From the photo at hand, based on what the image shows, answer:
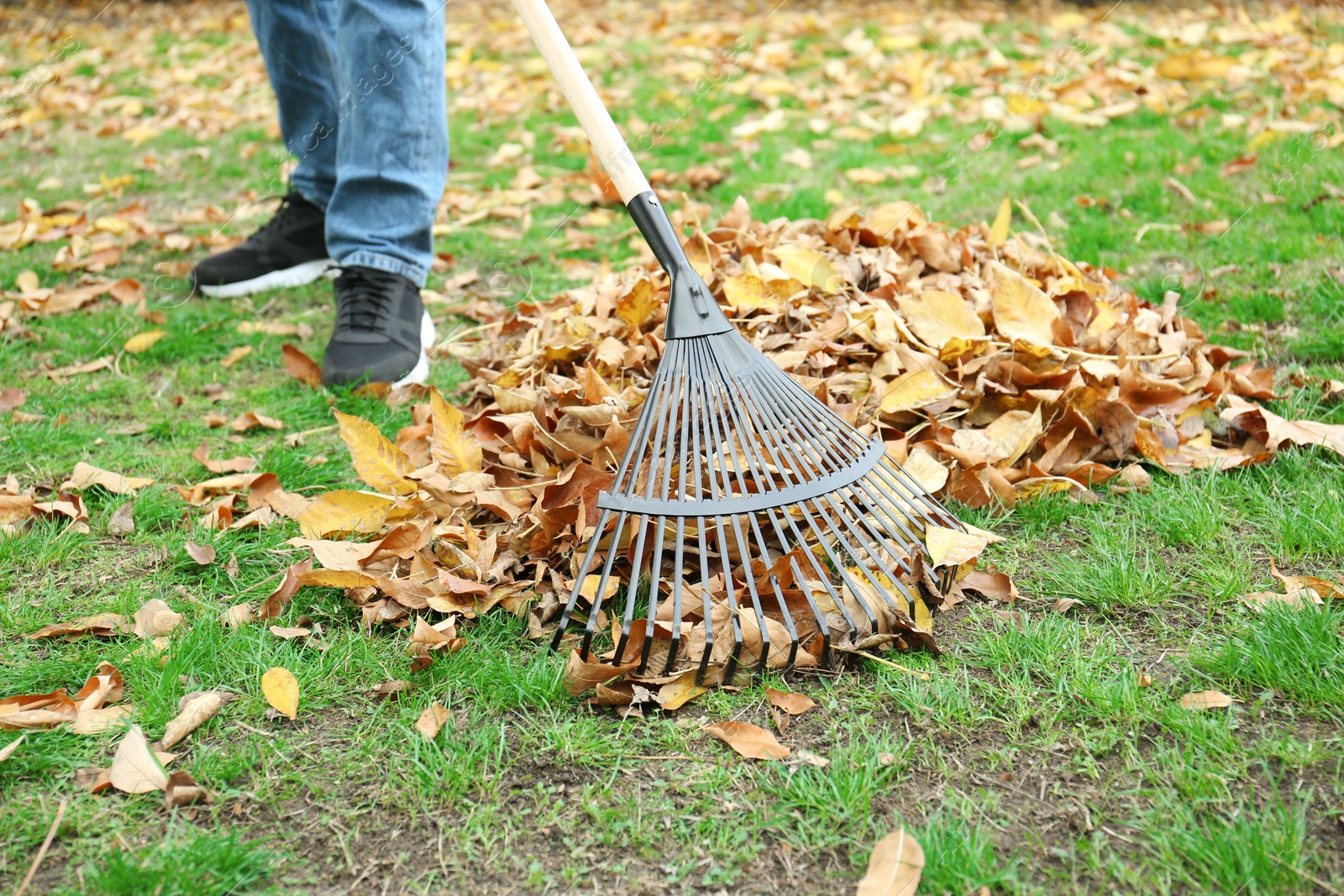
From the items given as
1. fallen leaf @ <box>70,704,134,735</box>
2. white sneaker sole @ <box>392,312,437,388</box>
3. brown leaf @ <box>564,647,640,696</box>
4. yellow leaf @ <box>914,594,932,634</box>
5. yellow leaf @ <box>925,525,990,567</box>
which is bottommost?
yellow leaf @ <box>914,594,932,634</box>

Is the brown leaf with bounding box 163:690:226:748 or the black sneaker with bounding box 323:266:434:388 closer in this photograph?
the brown leaf with bounding box 163:690:226:748

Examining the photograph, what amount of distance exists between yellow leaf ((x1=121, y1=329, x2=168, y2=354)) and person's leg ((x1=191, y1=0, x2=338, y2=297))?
395 mm

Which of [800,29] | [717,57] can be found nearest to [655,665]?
[717,57]

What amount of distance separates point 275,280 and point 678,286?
2.04 m

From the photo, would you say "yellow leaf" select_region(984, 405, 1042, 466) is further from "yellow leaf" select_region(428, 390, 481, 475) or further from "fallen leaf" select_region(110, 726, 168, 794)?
"fallen leaf" select_region(110, 726, 168, 794)

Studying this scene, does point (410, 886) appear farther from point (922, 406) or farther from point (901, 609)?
point (922, 406)

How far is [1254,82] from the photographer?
15.2 ft

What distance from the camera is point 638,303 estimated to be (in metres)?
2.30

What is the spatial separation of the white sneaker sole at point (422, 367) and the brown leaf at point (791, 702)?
1.57 m

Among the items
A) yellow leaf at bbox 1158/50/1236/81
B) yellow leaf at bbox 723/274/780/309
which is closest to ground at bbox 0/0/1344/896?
yellow leaf at bbox 723/274/780/309

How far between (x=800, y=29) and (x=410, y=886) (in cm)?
637

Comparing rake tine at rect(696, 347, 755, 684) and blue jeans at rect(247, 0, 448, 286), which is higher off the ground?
blue jeans at rect(247, 0, 448, 286)

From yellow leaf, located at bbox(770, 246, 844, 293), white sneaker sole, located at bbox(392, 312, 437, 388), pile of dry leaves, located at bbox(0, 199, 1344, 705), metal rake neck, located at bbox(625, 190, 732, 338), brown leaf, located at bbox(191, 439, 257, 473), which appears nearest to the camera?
pile of dry leaves, located at bbox(0, 199, 1344, 705)

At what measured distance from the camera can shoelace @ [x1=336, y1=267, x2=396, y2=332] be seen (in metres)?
2.68
